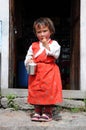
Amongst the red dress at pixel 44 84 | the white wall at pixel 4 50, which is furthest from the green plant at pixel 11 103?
the red dress at pixel 44 84

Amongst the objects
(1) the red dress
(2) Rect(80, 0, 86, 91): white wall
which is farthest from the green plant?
(2) Rect(80, 0, 86, 91): white wall

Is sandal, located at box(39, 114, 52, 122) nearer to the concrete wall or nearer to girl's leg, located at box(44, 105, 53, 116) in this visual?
girl's leg, located at box(44, 105, 53, 116)

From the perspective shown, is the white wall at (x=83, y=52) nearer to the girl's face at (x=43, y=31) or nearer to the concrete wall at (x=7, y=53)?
the concrete wall at (x=7, y=53)

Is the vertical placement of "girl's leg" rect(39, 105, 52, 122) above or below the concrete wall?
below

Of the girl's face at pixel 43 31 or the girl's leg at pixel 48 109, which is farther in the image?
the girl's leg at pixel 48 109

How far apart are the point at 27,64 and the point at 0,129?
932 millimetres

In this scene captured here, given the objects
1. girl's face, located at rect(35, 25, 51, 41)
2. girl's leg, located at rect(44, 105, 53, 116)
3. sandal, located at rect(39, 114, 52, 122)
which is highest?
girl's face, located at rect(35, 25, 51, 41)

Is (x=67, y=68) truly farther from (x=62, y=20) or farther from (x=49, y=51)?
(x=49, y=51)

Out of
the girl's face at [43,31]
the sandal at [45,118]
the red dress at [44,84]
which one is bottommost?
the sandal at [45,118]

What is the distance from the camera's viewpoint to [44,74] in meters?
6.17

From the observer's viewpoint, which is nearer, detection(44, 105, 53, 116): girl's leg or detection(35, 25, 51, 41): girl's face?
detection(35, 25, 51, 41): girl's face

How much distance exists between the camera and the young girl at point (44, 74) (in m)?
6.17

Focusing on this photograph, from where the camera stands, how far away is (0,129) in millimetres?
5930

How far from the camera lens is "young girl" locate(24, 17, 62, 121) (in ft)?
20.2
